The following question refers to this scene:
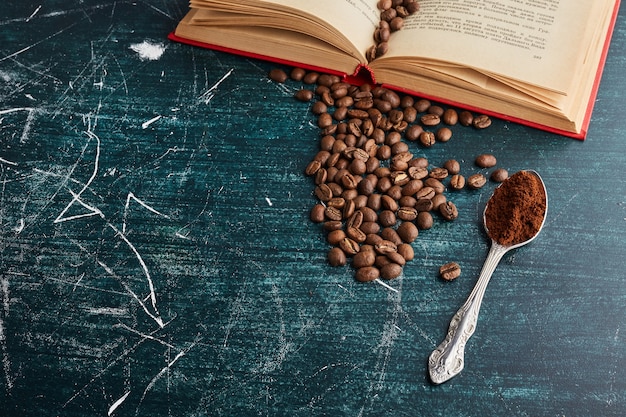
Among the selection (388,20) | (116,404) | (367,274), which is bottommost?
(116,404)

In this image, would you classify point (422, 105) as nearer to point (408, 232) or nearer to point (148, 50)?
point (408, 232)

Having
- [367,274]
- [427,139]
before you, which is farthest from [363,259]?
[427,139]

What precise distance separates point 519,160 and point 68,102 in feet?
3.42

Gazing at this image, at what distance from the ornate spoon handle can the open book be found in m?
0.41

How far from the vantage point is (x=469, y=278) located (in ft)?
4.63

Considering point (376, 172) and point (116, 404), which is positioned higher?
point (376, 172)

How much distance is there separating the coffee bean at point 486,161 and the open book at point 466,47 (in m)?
0.13

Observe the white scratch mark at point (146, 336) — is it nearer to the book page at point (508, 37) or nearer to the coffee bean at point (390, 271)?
the coffee bean at point (390, 271)

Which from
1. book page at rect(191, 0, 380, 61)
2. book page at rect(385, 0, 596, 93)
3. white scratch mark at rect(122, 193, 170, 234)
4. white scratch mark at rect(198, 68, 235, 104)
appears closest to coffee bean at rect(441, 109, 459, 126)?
book page at rect(385, 0, 596, 93)

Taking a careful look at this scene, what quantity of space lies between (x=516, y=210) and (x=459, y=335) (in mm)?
298

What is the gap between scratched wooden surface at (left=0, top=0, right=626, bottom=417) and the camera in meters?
1.29

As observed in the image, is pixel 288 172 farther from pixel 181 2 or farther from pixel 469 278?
pixel 181 2

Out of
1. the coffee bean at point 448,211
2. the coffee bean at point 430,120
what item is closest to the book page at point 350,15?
the coffee bean at point 430,120

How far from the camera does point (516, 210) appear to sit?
1.46 m
